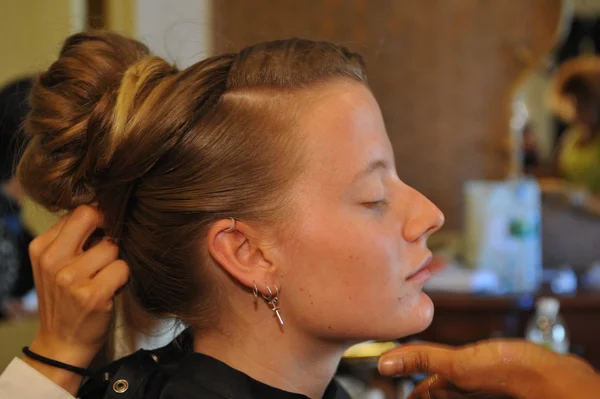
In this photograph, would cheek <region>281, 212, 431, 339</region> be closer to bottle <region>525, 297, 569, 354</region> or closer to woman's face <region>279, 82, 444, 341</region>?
woman's face <region>279, 82, 444, 341</region>

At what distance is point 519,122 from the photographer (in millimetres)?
2207

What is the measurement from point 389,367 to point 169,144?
35 centimetres

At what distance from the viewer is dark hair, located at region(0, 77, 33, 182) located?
948 millimetres

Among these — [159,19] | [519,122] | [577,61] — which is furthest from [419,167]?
[159,19]

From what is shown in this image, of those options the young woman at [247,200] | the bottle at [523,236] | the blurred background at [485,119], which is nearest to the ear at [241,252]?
the young woman at [247,200]

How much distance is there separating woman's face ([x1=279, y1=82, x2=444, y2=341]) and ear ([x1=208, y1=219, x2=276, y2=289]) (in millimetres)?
25

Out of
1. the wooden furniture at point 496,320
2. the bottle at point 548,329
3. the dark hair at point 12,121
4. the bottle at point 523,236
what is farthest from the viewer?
the bottle at point 523,236

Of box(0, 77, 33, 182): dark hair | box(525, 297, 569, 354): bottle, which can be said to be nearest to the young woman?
box(0, 77, 33, 182): dark hair

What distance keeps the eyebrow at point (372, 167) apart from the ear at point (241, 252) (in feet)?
0.42

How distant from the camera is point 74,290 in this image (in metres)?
0.80

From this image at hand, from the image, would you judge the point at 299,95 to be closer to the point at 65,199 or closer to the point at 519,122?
the point at 65,199

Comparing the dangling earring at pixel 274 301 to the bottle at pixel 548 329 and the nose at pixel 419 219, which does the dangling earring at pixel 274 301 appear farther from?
the bottle at pixel 548 329

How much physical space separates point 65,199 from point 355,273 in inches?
14.1

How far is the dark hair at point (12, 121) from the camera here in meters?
0.95
